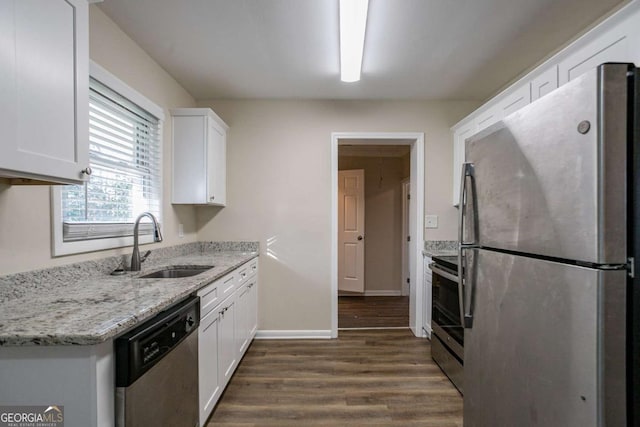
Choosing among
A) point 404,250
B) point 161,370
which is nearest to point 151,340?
point 161,370

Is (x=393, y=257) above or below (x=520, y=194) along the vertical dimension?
below

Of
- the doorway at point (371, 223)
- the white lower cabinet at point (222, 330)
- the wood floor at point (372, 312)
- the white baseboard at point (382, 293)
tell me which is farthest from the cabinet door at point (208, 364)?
the white baseboard at point (382, 293)

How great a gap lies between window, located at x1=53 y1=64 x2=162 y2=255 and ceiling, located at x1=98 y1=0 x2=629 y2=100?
50cm

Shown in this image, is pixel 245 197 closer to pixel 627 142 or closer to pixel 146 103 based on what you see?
pixel 146 103

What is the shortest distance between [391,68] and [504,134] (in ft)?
5.07

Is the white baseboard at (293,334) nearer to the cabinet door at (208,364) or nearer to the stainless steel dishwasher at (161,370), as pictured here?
the cabinet door at (208,364)

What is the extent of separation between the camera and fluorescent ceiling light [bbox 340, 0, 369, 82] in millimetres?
1597

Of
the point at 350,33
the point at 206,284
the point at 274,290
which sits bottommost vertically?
the point at 274,290

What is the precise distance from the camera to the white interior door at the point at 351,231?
4695 mm

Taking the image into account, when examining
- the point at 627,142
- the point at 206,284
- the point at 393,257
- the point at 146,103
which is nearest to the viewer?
the point at 627,142

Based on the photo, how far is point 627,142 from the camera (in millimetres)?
843

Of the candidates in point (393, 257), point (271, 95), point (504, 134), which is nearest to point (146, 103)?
point (271, 95)

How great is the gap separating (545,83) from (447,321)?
184 cm

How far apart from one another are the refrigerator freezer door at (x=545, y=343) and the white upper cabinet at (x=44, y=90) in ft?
6.07
